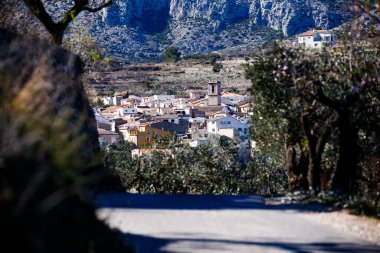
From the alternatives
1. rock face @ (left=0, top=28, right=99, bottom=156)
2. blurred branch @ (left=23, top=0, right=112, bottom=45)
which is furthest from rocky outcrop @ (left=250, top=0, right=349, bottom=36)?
rock face @ (left=0, top=28, right=99, bottom=156)

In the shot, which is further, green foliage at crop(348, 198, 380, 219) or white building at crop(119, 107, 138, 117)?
white building at crop(119, 107, 138, 117)

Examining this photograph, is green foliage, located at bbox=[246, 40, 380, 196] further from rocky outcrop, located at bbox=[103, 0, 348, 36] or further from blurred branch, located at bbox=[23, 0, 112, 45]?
rocky outcrop, located at bbox=[103, 0, 348, 36]

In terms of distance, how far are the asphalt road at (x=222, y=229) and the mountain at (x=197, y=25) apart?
9719 cm

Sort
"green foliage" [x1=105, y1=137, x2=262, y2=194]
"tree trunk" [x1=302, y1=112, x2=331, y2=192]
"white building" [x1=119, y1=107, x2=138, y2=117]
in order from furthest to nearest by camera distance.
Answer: "white building" [x1=119, y1=107, x2=138, y2=117], "green foliage" [x1=105, y1=137, x2=262, y2=194], "tree trunk" [x1=302, y1=112, x2=331, y2=192]

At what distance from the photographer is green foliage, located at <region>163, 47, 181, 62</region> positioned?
381 ft

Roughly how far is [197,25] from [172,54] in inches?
363

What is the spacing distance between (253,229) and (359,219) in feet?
7.60

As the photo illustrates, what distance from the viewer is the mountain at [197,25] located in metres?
115

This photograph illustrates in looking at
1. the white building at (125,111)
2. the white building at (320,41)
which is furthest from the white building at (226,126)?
the white building at (320,41)

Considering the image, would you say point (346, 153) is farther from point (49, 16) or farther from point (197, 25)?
point (197, 25)

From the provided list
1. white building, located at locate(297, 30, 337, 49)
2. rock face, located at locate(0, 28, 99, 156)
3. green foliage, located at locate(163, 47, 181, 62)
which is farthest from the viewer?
green foliage, located at locate(163, 47, 181, 62)

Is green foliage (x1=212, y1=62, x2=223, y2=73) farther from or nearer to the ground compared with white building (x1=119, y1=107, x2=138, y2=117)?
farther from the ground

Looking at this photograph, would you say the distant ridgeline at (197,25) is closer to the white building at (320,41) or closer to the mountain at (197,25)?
the mountain at (197,25)

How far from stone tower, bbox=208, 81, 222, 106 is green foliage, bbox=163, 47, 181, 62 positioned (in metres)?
17.2
